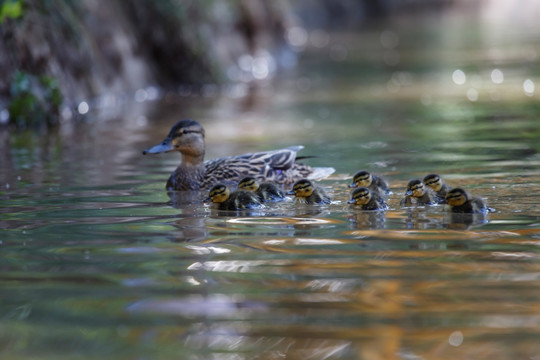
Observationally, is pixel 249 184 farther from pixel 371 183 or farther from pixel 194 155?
pixel 194 155

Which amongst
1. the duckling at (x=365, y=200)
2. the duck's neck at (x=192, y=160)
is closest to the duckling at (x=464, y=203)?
the duckling at (x=365, y=200)

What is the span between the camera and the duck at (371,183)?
27.3 ft

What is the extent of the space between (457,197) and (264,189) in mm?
1679

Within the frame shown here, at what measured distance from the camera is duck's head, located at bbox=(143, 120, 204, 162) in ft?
31.6

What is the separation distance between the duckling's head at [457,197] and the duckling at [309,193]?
3.51ft

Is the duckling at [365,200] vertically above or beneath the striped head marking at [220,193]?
beneath

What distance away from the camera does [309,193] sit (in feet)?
26.4

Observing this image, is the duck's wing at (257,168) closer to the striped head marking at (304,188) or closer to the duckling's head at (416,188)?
the striped head marking at (304,188)

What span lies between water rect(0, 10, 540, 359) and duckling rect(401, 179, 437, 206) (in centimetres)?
13

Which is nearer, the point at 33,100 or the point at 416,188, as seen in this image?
the point at 416,188

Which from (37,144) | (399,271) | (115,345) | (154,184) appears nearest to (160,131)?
Result: (37,144)

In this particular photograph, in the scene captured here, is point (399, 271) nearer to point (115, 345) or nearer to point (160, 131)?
point (115, 345)

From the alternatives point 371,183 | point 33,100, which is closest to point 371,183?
point 371,183

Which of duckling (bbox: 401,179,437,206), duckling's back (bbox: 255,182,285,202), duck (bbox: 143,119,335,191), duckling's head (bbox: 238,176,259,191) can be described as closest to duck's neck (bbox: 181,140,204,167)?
duck (bbox: 143,119,335,191)
